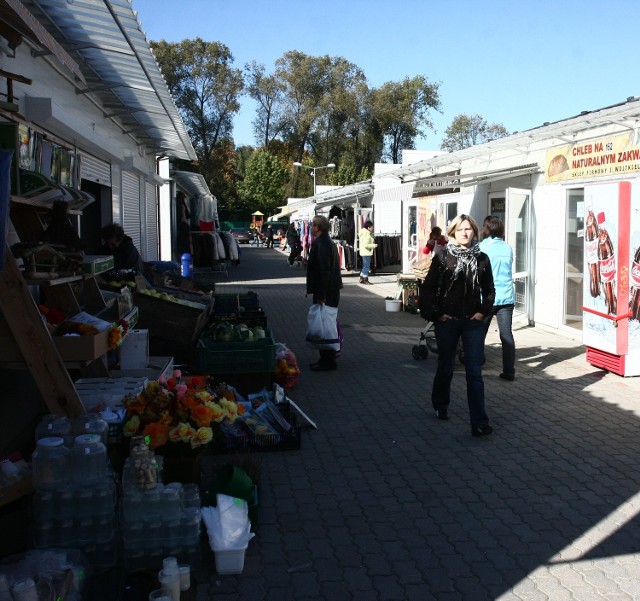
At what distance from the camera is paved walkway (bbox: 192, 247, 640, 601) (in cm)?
380

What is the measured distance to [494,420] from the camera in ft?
22.4

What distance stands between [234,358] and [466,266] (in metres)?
2.47

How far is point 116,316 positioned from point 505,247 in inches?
176

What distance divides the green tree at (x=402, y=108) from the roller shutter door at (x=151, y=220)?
42203 mm

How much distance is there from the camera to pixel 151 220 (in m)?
19.1

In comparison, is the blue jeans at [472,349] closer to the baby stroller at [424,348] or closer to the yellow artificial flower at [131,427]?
the yellow artificial flower at [131,427]

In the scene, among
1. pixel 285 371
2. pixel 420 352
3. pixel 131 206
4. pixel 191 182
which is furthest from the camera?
pixel 191 182

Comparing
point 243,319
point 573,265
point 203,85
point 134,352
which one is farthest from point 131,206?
point 203,85

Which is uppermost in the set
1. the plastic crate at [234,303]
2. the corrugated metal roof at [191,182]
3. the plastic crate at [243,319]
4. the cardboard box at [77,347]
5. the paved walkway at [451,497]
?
the corrugated metal roof at [191,182]

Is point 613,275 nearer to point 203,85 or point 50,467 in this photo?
point 50,467

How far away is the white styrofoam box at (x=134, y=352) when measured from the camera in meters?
6.70

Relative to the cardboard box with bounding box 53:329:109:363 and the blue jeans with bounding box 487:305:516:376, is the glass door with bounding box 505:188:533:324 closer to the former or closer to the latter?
the blue jeans with bounding box 487:305:516:376

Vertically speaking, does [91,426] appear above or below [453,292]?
below

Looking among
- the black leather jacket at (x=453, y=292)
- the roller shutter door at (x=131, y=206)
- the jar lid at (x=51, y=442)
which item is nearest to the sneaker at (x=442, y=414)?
the black leather jacket at (x=453, y=292)
